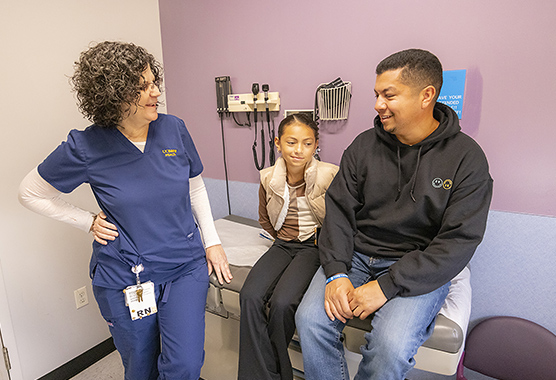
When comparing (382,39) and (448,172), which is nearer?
(448,172)

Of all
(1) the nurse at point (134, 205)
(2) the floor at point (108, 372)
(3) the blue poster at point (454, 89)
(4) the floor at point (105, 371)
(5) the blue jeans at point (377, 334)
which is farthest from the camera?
(4) the floor at point (105, 371)

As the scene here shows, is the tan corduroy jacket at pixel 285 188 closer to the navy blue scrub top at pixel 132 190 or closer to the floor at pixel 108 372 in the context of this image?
the navy blue scrub top at pixel 132 190

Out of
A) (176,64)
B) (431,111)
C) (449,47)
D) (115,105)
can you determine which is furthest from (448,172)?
(176,64)

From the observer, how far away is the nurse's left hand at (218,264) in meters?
1.48

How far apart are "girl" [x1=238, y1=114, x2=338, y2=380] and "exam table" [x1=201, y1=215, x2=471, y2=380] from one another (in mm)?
125

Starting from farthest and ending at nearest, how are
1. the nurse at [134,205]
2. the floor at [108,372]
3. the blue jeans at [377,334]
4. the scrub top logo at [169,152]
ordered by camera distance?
the floor at [108,372], the scrub top logo at [169,152], the nurse at [134,205], the blue jeans at [377,334]

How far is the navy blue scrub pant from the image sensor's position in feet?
4.15

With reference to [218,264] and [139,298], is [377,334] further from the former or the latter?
[139,298]

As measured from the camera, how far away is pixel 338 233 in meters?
1.35

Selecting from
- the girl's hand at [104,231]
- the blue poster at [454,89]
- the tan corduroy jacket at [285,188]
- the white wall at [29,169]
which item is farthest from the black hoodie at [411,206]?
the white wall at [29,169]

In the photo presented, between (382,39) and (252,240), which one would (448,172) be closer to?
(382,39)

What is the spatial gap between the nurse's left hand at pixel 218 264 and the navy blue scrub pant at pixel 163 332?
5.8 inches

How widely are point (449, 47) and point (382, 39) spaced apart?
0.93ft

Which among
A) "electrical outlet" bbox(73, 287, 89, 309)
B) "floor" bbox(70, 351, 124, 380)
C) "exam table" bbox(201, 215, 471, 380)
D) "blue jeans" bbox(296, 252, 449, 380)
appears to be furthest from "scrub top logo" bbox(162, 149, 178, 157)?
"floor" bbox(70, 351, 124, 380)
